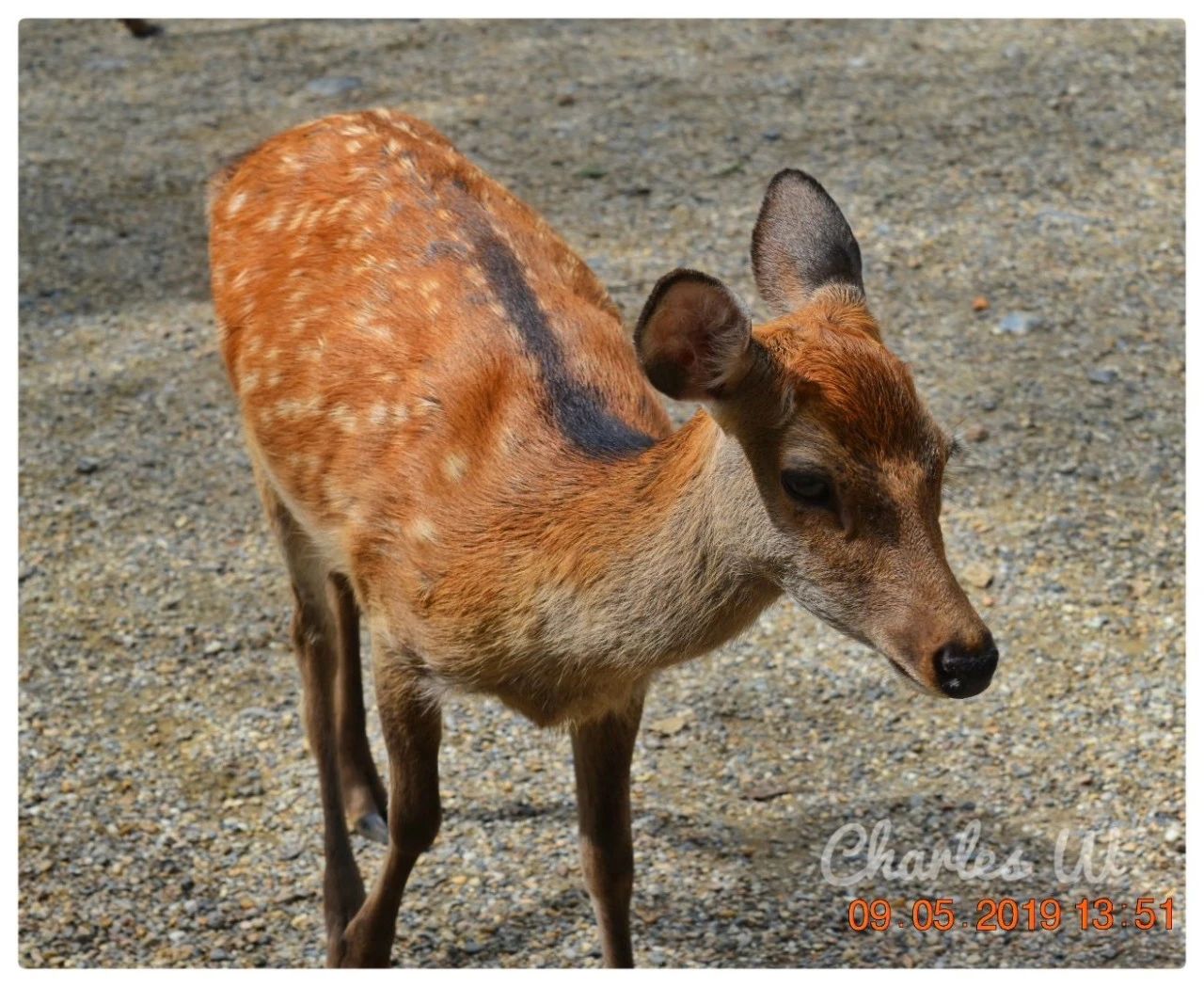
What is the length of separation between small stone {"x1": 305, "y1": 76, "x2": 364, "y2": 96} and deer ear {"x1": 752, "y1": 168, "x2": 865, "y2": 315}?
558cm

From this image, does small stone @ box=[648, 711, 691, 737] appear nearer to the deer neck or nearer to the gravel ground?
the gravel ground

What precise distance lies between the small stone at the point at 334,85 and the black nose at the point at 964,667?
6538 millimetres

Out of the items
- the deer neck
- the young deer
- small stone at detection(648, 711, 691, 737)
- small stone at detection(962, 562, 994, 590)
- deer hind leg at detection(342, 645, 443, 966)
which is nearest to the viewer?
the young deer

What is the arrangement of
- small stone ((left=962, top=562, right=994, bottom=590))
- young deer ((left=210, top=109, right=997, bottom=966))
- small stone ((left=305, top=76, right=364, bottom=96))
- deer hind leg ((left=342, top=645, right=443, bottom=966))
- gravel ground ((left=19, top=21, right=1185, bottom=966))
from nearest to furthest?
young deer ((left=210, top=109, right=997, bottom=966))
deer hind leg ((left=342, top=645, right=443, bottom=966))
gravel ground ((left=19, top=21, right=1185, bottom=966))
small stone ((left=962, top=562, right=994, bottom=590))
small stone ((left=305, top=76, right=364, bottom=96))

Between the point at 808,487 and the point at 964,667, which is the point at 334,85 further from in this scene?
the point at 964,667

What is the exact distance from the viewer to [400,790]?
4.05 m

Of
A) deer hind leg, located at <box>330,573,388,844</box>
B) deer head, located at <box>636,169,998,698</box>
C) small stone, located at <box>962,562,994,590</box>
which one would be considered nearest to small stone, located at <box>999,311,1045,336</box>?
small stone, located at <box>962,562,994,590</box>

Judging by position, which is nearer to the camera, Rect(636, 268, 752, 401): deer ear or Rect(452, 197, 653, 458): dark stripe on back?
Rect(636, 268, 752, 401): deer ear

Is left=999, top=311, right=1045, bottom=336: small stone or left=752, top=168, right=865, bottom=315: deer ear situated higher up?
left=752, top=168, right=865, bottom=315: deer ear

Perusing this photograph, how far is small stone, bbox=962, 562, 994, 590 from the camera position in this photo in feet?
18.4

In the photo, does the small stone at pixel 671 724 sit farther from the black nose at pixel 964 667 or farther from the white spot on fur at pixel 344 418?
the black nose at pixel 964 667

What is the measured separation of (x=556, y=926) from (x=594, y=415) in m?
1.51

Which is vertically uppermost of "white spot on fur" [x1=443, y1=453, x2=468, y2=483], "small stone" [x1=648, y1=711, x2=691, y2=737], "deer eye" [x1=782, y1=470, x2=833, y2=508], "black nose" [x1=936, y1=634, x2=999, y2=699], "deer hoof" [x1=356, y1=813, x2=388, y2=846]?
"deer eye" [x1=782, y1=470, x2=833, y2=508]

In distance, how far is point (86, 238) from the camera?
778 centimetres
